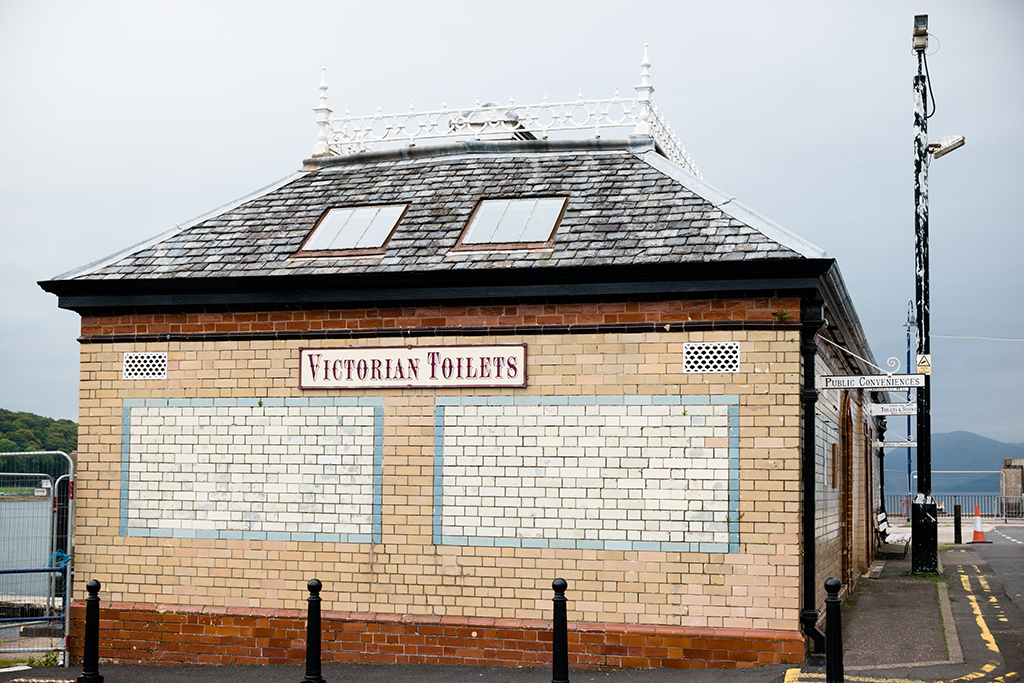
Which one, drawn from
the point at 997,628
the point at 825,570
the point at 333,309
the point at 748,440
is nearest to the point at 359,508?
the point at 333,309

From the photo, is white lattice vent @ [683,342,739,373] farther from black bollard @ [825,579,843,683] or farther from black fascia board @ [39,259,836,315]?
black bollard @ [825,579,843,683]

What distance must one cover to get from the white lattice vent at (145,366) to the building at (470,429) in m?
0.03

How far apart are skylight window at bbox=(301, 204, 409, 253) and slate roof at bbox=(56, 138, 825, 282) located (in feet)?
0.52

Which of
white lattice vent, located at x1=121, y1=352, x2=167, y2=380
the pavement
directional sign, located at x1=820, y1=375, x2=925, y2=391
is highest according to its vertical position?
white lattice vent, located at x1=121, y1=352, x2=167, y2=380

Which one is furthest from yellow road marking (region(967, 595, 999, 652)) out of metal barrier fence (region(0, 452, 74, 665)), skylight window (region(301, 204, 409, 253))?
metal barrier fence (region(0, 452, 74, 665))

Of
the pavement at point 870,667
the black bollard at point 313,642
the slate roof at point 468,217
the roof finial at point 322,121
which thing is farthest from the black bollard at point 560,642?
the roof finial at point 322,121

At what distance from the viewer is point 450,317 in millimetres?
10477

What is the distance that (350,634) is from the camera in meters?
10.4

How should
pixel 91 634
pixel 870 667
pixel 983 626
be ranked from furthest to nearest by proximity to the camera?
1. pixel 983 626
2. pixel 870 667
3. pixel 91 634

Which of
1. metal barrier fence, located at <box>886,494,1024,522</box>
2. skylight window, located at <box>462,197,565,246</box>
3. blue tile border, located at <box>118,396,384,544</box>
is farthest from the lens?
metal barrier fence, located at <box>886,494,1024,522</box>

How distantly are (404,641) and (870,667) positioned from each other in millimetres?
4516

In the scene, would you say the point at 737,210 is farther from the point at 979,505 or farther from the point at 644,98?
the point at 979,505

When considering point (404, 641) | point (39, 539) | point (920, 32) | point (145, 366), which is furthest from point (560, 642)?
point (920, 32)

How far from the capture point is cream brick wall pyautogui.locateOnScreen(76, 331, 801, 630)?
962 centimetres
